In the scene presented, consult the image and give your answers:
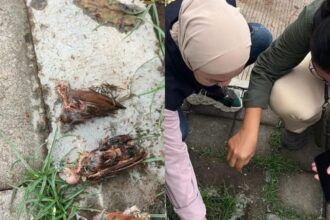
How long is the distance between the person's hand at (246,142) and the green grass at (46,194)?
0.75m

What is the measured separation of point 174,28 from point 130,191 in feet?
2.16

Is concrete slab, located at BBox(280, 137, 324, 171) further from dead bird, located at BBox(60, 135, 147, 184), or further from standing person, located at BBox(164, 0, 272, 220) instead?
dead bird, located at BBox(60, 135, 147, 184)

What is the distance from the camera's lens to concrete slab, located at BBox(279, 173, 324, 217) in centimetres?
229

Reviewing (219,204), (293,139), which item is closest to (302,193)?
(293,139)

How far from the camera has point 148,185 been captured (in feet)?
5.20

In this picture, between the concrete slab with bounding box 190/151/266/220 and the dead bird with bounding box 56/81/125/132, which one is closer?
the dead bird with bounding box 56/81/125/132

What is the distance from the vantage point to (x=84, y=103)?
1.57m

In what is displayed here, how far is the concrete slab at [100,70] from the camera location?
1.59 m

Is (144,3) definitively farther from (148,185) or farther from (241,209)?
(241,209)

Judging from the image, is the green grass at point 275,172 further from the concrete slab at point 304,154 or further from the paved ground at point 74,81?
the paved ground at point 74,81

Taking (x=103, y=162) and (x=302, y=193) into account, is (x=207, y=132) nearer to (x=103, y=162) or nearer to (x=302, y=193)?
(x=302, y=193)

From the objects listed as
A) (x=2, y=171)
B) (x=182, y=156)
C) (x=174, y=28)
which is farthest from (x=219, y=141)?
(x=2, y=171)

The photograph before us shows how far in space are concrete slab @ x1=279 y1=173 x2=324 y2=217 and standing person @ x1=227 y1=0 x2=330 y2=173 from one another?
209 mm

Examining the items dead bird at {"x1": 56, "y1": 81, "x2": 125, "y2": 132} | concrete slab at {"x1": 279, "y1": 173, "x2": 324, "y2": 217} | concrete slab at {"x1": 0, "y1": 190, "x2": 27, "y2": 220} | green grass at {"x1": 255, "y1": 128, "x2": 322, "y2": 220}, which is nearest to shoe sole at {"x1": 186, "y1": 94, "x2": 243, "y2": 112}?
green grass at {"x1": 255, "y1": 128, "x2": 322, "y2": 220}
